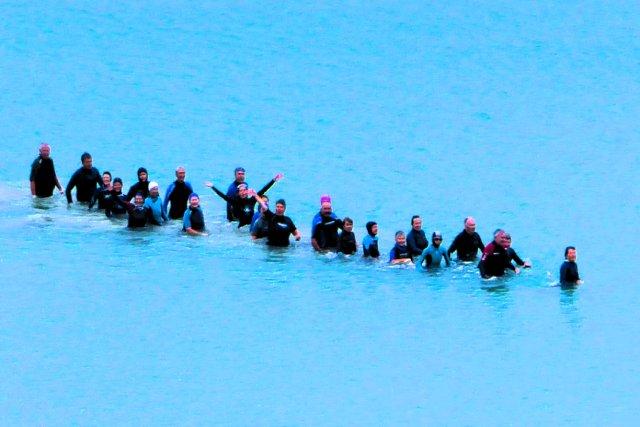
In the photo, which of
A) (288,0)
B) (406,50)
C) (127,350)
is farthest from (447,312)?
(288,0)

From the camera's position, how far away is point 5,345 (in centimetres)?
3253

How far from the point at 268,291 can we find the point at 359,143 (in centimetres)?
1013

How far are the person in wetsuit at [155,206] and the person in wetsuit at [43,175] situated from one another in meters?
2.54

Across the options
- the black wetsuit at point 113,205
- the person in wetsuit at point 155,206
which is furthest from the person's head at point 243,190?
the black wetsuit at point 113,205

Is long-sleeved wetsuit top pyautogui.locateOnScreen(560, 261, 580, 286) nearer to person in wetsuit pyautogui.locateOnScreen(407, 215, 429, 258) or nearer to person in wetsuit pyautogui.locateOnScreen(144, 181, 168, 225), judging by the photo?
person in wetsuit pyautogui.locateOnScreen(407, 215, 429, 258)

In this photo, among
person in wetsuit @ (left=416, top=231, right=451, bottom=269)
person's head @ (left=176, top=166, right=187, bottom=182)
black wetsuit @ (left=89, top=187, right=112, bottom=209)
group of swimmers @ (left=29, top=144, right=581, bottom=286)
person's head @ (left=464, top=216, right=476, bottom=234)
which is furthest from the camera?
black wetsuit @ (left=89, top=187, right=112, bottom=209)

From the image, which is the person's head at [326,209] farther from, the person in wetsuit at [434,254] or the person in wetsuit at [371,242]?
the person in wetsuit at [434,254]

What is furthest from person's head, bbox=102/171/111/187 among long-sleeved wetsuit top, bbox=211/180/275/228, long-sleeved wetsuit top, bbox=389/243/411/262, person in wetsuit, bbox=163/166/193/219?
long-sleeved wetsuit top, bbox=389/243/411/262

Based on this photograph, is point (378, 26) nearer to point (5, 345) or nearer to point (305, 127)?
point (305, 127)

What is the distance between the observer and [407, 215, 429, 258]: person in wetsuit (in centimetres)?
3584

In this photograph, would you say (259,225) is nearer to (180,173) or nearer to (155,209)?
(180,173)

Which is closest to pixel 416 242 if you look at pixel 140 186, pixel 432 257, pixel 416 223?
pixel 416 223

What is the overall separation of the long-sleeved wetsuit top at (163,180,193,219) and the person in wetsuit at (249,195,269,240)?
1.47m

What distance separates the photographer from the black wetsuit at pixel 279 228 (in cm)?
3653
